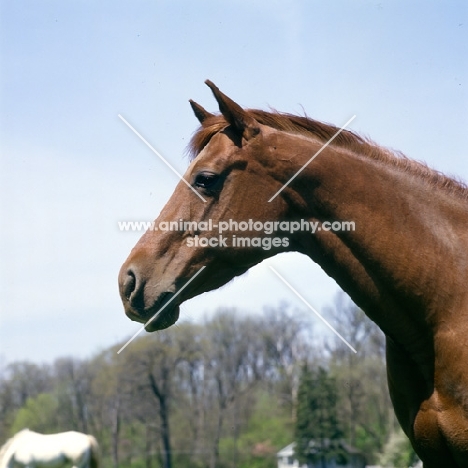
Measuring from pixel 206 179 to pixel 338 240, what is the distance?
86cm

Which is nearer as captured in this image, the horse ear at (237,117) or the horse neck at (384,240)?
the horse neck at (384,240)

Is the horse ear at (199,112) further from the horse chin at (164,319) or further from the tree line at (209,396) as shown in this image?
the tree line at (209,396)

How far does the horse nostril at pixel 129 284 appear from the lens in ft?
12.3

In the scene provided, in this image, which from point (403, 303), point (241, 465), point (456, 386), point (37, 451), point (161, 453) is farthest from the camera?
point (241, 465)

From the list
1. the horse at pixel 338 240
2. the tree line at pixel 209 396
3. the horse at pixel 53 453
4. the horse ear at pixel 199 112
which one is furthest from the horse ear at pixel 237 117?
the tree line at pixel 209 396

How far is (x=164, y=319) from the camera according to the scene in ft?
12.6

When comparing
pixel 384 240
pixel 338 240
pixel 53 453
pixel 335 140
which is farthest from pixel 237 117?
pixel 53 453

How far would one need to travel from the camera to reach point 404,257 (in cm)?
372

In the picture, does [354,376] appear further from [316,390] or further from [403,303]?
[403,303]

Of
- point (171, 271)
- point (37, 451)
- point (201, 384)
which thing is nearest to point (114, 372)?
point (201, 384)

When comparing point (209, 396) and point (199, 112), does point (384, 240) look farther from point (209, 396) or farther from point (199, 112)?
point (209, 396)

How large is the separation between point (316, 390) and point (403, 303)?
40.6 m

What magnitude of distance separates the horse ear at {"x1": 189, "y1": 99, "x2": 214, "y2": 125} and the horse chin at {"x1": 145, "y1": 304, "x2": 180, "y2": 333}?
124 cm

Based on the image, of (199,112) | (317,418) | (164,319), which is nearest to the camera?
(164,319)
